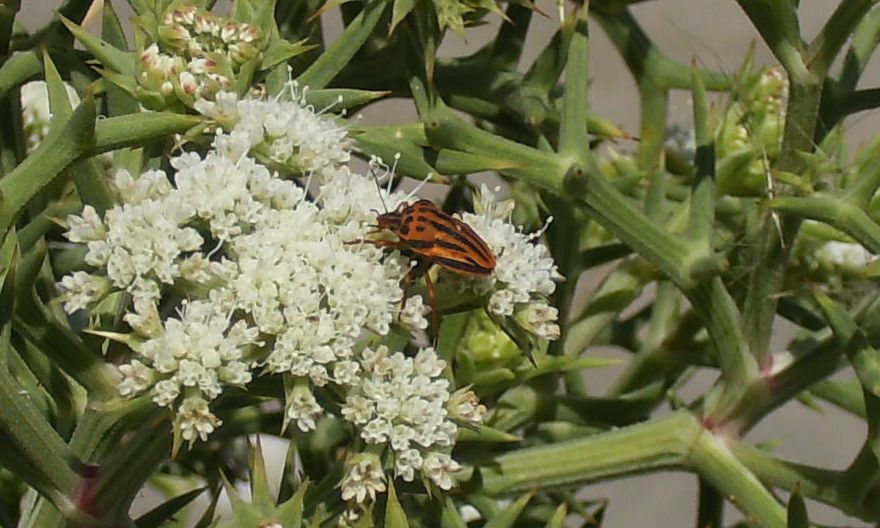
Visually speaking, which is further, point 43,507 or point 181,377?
point 43,507

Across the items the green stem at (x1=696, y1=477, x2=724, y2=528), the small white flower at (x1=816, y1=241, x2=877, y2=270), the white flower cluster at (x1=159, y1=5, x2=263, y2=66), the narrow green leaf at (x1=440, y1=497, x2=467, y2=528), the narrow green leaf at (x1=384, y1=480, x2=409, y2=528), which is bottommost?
the green stem at (x1=696, y1=477, x2=724, y2=528)

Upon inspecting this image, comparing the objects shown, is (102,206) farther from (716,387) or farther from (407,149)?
(716,387)

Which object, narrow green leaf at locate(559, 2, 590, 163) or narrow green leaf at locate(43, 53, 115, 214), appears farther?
narrow green leaf at locate(559, 2, 590, 163)

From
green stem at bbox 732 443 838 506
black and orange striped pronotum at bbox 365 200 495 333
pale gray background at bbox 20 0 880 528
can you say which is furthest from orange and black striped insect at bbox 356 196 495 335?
pale gray background at bbox 20 0 880 528

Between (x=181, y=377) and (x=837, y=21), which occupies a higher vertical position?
(x=837, y=21)

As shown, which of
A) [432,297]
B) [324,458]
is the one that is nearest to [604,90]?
[324,458]

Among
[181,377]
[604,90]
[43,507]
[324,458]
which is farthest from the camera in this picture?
[604,90]

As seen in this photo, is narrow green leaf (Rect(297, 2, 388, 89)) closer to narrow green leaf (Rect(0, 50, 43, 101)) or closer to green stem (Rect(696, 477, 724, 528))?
narrow green leaf (Rect(0, 50, 43, 101))

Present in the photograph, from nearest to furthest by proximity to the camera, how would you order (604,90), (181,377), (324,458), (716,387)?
1. (181,377)
2. (716,387)
3. (324,458)
4. (604,90)
